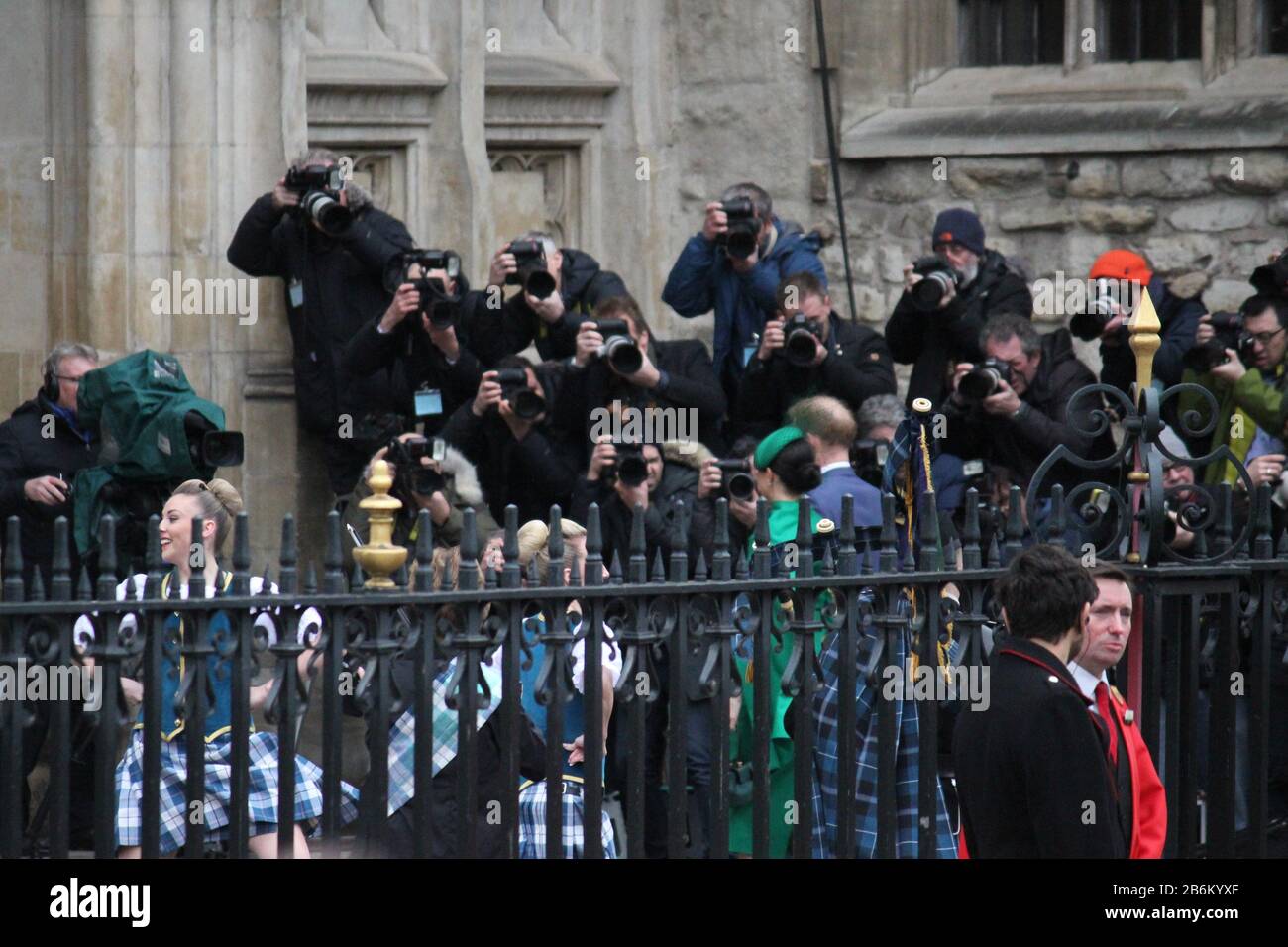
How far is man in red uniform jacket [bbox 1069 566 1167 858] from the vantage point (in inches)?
212

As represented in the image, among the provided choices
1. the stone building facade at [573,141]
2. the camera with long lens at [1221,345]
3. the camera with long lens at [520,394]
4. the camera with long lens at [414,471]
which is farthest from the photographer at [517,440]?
the camera with long lens at [1221,345]

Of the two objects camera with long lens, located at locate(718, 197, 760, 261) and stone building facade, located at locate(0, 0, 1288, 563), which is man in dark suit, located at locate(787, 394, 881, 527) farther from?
stone building facade, located at locate(0, 0, 1288, 563)

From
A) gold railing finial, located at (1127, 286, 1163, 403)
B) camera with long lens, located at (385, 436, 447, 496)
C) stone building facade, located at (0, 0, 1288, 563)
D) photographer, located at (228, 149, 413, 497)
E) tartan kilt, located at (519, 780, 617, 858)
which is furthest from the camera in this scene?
stone building facade, located at (0, 0, 1288, 563)

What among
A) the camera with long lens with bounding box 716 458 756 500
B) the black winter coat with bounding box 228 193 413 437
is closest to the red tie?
the camera with long lens with bounding box 716 458 756 500

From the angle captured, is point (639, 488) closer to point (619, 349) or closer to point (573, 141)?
point (619, 349)

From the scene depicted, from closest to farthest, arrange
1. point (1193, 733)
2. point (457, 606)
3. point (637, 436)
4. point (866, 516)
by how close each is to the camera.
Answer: point (457, 606), point (1193, 733), point (866, 516), point (637, 436)

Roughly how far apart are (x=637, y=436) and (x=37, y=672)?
384cm

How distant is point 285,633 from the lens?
5.24 metres

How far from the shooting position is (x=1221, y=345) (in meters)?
8.85

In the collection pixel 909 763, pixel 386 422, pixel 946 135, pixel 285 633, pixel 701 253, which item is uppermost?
pixel 946 135

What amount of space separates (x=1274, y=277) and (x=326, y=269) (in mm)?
3551

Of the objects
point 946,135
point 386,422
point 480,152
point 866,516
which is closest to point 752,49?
point 946,135

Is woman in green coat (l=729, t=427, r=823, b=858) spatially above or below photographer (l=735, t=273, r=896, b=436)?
below

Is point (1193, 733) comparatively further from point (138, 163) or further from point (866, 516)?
point (138, 163)
